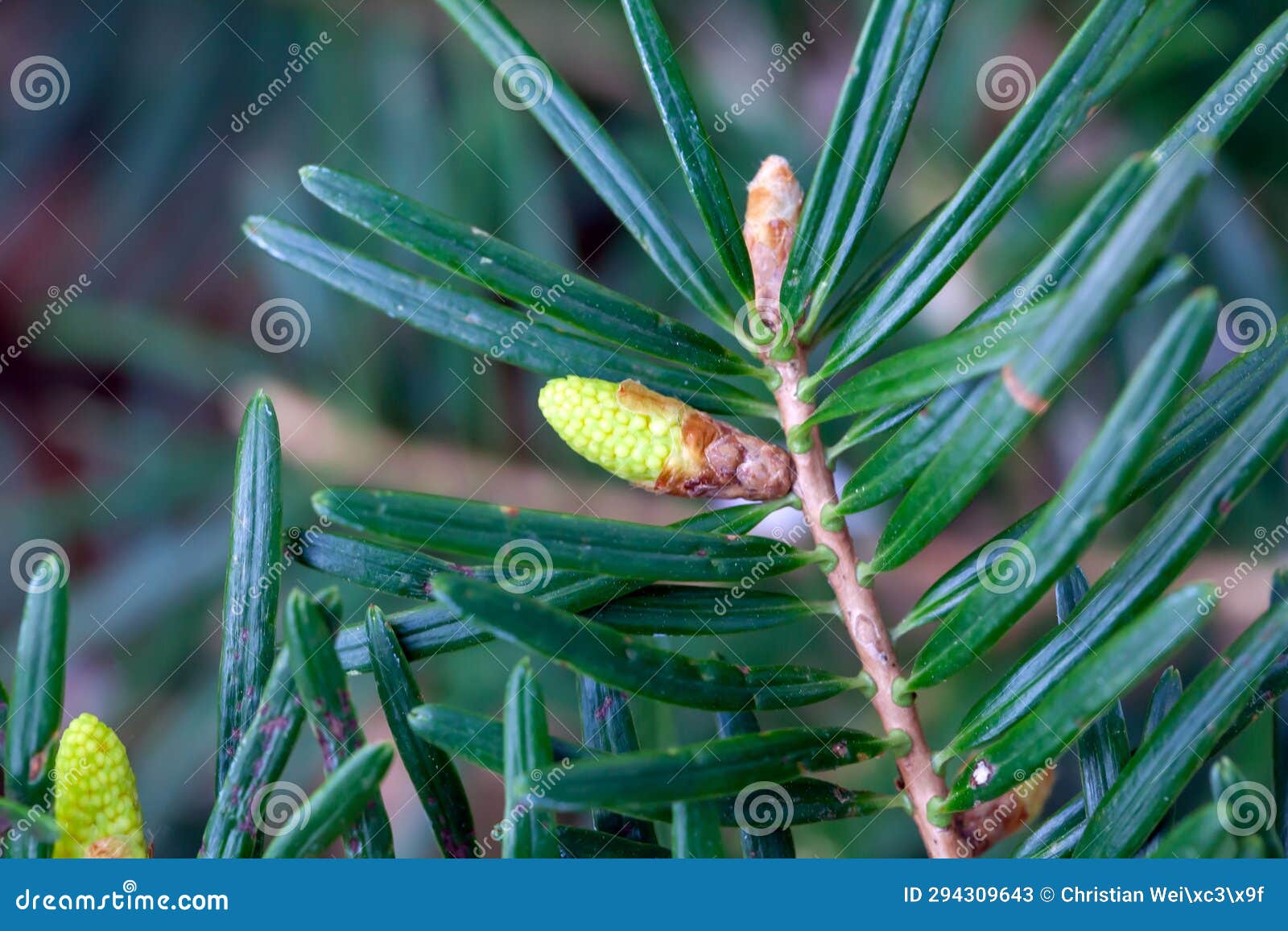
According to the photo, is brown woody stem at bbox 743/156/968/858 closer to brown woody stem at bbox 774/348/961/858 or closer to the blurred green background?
brown woody stem at bbox 774/348/961/858

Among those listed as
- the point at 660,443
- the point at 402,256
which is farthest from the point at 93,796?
the point at 402,256

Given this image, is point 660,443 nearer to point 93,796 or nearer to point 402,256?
point 93,796

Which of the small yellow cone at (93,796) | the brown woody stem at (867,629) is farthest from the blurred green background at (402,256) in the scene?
the small yellow cone at (93,796)

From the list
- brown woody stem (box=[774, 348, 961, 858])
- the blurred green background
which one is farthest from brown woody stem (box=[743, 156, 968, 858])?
the blurred green background

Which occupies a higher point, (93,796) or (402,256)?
(402,256)

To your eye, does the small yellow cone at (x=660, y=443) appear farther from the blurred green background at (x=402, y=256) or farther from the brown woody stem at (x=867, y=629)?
the blurred green background at (x=402, y=256)

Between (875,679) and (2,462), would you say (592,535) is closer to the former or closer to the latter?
(875,679)

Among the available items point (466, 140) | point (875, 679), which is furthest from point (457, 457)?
point (875, 679)
